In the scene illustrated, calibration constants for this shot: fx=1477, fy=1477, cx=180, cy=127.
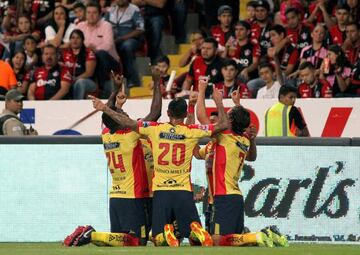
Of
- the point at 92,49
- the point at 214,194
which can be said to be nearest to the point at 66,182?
the point at 214,194

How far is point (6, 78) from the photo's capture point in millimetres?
23391

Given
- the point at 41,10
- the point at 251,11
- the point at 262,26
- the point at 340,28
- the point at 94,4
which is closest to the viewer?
the point at 340,28

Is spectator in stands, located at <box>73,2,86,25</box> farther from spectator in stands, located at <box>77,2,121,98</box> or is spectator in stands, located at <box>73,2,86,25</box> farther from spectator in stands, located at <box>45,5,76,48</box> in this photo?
spectator in stands, located at <box>77,2,121,98</box>

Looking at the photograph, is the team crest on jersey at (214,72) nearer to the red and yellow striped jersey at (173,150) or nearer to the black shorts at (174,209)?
the red and yellow striped jersey at (173,150)

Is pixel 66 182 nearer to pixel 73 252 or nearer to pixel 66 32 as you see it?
pixel 73 252

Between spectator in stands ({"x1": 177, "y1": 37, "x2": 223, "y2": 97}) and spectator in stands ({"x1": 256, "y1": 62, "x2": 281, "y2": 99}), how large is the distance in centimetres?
79

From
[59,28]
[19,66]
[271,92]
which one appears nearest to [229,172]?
[271,92]

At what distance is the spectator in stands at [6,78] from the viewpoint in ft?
76.7

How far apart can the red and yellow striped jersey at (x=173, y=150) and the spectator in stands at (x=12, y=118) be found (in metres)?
4.22

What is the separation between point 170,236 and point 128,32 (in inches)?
348

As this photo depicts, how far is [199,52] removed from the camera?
24094 millimetres

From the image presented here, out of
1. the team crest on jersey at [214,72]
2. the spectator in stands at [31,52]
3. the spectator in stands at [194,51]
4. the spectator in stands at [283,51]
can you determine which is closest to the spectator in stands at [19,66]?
the spectator in stands at [31,52]

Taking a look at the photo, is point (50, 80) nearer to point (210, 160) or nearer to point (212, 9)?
point (212, 9)

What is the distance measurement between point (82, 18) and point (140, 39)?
3.86 feet
